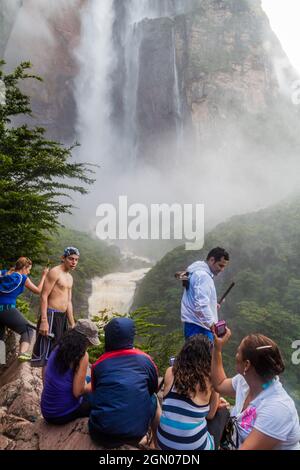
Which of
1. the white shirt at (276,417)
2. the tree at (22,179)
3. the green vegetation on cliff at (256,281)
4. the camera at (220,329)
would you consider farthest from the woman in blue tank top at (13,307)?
the green vegetation on cliff at (256,281)

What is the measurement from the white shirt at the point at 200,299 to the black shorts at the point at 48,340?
4.79 ft

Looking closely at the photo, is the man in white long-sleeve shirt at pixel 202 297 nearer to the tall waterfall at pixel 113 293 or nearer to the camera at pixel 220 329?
the camera at pixel 220 329

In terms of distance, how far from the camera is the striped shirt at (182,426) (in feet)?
6.51

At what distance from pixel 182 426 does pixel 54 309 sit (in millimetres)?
2339

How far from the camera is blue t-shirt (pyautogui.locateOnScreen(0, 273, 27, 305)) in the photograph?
3.86m

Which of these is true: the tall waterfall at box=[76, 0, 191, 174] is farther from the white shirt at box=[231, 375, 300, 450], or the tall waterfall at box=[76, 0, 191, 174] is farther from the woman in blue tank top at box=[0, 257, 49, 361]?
the white shirt at box=[231, 375, 300, 450]

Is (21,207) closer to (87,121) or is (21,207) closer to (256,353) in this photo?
(256,353)

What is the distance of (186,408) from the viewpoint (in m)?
2.01

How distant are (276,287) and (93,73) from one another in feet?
122

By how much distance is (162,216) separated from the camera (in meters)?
41.3

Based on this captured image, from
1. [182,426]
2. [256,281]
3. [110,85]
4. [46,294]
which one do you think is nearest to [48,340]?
[46,294]

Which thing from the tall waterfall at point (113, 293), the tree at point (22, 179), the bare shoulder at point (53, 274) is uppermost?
the tree at point (22, 179)

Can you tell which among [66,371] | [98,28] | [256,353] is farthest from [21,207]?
[98,28]

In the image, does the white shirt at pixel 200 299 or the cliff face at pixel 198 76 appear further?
the cliff face at pixel 198 76
